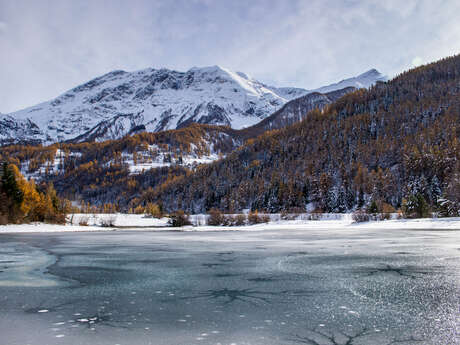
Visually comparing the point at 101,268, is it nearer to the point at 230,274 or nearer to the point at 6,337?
the point at 230,274

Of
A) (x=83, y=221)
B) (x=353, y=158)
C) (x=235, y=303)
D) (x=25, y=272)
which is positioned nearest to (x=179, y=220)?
(x=83, y=221)

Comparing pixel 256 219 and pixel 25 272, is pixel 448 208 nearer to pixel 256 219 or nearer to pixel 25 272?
pixel 256 219

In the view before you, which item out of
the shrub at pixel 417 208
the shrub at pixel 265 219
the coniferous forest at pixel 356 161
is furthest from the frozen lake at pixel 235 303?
the shrub at pixel 265 219

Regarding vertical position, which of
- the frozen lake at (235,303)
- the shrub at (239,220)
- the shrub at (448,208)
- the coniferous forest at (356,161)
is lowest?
the shrub at (239,220)

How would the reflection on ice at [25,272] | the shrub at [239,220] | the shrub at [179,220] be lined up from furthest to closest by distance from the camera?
the shrub at [179,220]
the shrub at [239,220]
the reflection on ice at [25,272]

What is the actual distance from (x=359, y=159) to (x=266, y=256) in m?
115

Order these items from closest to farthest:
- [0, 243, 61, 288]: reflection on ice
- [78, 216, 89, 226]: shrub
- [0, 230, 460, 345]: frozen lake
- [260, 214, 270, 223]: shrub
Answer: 1. [0, 230, 460, 345]: frozen lake
2. [0, 243, 61, 288]: reflection on ice
3. [260, 214, 270, 223]: shrub
4. [78, 216, 89, 226]: shrub

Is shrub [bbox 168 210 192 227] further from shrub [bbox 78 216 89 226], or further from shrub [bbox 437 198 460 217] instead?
shrub [bbox 437 198 460 217]

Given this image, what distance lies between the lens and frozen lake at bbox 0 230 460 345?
4.55m

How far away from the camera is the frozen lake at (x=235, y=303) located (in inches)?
179

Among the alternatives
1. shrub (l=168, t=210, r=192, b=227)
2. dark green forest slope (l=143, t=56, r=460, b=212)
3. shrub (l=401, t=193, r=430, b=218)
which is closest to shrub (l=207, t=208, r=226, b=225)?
shrub (l=168, t=210, r=192, b=227)

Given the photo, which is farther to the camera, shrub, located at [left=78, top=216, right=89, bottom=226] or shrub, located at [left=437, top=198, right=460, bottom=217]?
shrub, located at [left=78, top=216, right=89, bottom=226]

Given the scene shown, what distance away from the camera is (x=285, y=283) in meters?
7.81

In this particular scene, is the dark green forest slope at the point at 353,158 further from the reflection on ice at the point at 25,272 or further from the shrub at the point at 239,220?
the reflection on ice at the point at 25,272
